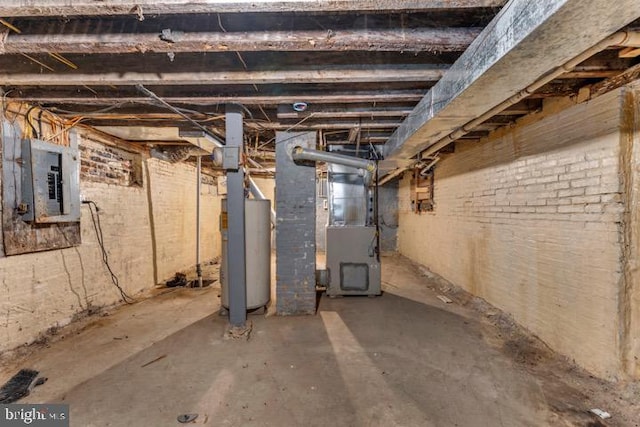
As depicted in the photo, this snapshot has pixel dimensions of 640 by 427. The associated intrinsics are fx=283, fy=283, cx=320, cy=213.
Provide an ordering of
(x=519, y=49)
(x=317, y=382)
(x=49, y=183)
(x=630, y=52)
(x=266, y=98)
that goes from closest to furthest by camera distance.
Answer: (x=519, y=49) < (x=630, y=52) < (x=317, y=382) < (x=266, y=98) < (x=49, y=183)

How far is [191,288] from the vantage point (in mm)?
4668

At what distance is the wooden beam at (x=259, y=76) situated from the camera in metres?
2.21

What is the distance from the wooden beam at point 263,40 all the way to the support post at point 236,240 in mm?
1227

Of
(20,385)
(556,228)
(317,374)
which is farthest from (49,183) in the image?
(556,228)

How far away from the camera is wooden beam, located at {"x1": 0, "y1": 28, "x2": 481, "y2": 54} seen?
1813 mm

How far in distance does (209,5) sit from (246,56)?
69 cm

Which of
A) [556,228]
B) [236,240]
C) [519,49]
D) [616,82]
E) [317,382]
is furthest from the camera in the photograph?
[236,240]

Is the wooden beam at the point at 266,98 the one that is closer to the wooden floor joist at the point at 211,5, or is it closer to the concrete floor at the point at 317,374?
the wooden floor joist at the point at 211,5

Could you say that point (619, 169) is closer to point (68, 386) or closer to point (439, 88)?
point (439, 88)

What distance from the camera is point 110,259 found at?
12.4 ft

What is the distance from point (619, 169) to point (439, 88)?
53.4 inches

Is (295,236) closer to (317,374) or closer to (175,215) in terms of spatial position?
(317,374)

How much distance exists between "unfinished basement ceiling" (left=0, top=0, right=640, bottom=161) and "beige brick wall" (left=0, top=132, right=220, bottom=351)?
1.38 metres
